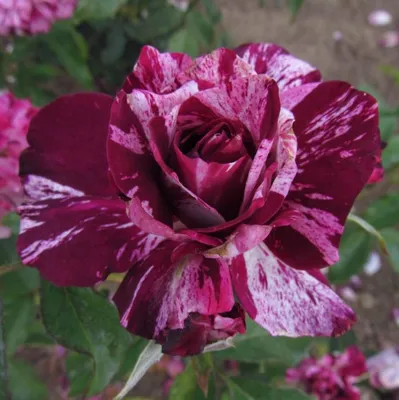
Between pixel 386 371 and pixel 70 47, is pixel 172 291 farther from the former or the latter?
pixel 70 47

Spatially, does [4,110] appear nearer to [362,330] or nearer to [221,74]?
[221,74]

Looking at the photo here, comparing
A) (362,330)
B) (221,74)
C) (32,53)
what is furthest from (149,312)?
(362,330)

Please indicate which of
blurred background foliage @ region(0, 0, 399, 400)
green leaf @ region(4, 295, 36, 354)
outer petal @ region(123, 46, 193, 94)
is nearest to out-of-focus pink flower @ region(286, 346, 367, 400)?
blurred background foliage @ region(0, 0, 399, 400)

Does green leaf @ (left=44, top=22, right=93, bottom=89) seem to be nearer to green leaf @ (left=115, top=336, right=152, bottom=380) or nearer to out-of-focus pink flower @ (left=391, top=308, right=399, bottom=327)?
green leaf @ (left=115, top=336, right=152, bottom=380)

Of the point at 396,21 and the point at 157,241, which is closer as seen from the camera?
the point at 157,241

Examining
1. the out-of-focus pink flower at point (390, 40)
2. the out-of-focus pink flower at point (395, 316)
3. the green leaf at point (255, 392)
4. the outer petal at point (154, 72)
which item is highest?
the out-of-focus pink flower at point (390, 40)

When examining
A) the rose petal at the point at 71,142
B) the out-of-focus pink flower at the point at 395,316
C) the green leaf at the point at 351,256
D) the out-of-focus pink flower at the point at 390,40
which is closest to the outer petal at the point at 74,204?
the rose petal at the point at 71,142

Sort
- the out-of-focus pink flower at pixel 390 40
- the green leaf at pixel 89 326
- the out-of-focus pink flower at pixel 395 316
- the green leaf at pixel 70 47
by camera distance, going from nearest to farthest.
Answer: the green leaf at pixel 89 326, the green leaf at pixel 70 47, the out-of-focus pink flower at pixel 395 316, the out-of-focus pink flower at pixel 390 40

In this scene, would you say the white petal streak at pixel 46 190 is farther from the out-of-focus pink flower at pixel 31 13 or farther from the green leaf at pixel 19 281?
the out-of-focus pink flower at pixel 31 13
